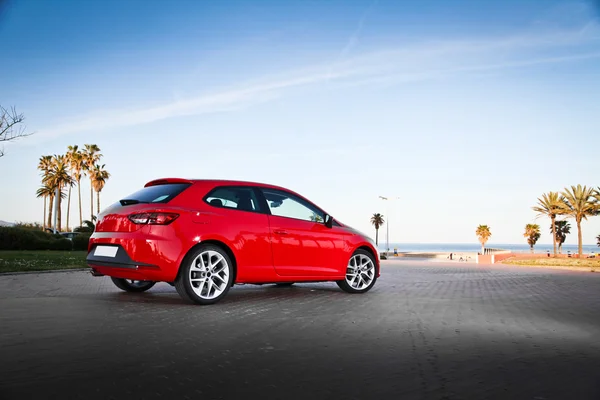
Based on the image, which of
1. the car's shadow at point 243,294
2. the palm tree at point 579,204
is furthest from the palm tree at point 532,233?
the car's shadow at point 243,294

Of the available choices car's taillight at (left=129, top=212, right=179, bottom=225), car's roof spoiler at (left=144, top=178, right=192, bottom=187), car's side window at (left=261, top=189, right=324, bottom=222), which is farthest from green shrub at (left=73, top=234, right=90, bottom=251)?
car's taillight at (left=129, top=212, right=179, bottom=225)

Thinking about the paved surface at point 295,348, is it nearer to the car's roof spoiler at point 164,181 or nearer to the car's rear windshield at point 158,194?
the car's rear windshield at point 158,194

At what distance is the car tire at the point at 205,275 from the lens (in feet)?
25.1

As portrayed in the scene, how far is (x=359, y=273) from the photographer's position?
10.1 m

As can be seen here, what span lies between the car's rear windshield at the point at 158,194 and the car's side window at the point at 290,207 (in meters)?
1.43

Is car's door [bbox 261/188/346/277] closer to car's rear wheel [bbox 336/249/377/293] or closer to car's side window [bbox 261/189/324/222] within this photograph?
car's side window [bbox 261/189/324/222]

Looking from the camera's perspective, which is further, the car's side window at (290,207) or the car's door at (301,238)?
the car's side window at (290,207)

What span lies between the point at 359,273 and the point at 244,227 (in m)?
2.82

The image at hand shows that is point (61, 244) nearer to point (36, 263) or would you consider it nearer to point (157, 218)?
point (36, 263)

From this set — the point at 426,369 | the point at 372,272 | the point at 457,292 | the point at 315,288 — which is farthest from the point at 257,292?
the point at 426,369

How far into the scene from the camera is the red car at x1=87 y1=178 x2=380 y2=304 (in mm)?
7512

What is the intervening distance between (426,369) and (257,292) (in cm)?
612

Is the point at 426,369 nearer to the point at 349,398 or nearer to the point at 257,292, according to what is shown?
the point at 349,398

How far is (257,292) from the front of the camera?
33.2 ft
